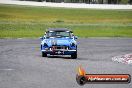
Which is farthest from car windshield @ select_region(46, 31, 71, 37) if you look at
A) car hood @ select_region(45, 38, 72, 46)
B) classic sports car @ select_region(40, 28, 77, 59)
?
car hood @ select_region(45, 38, 72, 46)

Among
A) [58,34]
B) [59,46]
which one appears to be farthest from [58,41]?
[58,34]

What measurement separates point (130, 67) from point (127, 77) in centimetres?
1013

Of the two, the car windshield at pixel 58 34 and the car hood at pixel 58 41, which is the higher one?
the car windshield at pixel 58 34

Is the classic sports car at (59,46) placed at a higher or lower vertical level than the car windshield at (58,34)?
lower

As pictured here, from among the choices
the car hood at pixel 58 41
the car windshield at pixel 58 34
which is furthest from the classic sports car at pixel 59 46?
the car windshield at pixel 58 34

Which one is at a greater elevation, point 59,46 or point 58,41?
point 58,41

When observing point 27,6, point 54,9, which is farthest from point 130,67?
point 27,6

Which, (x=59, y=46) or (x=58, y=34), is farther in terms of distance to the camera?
(x=58, y=34)

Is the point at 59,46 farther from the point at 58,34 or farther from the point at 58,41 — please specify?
the point at 58,34

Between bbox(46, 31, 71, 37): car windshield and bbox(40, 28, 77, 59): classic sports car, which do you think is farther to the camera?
bbox(46, 31, 71, 37): car windshield

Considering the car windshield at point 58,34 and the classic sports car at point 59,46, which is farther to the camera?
the car windshield at point 58,34

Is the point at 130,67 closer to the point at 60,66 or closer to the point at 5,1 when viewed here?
the point at 60,66

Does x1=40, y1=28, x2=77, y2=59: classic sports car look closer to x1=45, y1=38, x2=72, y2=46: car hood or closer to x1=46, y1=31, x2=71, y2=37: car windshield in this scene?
x1=45, y1=38, x2=72, y2=46: car hood

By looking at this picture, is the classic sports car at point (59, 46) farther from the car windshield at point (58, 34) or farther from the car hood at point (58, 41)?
Answer: the car windshield at point (58, 34)
